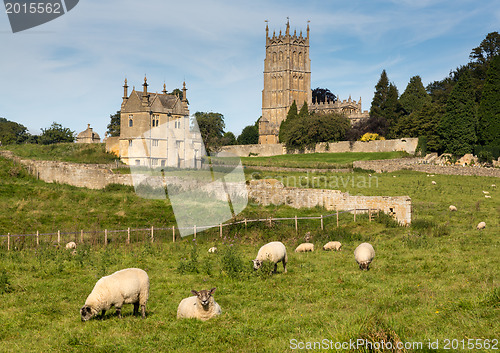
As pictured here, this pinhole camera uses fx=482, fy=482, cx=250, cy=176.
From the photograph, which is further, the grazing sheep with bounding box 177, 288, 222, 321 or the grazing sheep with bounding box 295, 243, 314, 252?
the grazing sheep with bounding box 295, 243, 314, 252

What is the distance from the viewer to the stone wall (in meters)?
28.6

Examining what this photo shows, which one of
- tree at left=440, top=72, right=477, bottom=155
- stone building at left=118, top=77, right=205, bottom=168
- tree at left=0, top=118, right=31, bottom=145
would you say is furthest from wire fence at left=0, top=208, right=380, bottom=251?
tree at left=0, top=118, right=31, bottom=145

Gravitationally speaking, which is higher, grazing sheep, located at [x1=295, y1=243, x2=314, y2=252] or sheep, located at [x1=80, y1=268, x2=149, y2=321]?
sheep, located at [x1=80, y1=268, x2=149, y2=321]

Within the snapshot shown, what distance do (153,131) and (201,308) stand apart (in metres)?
47.2

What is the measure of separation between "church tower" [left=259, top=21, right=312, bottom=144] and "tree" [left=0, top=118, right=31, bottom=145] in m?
64.1

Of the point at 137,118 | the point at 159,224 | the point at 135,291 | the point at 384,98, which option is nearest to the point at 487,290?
the point at 135,291

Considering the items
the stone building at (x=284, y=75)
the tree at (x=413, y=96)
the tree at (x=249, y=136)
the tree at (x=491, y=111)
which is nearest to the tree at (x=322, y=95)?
the stone building at (x=284, y=75)

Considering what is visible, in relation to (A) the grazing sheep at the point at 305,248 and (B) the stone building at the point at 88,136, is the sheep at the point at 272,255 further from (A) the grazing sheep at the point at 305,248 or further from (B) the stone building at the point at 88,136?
(B) the stone building at the point at 88,136

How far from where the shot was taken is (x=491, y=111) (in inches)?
2490

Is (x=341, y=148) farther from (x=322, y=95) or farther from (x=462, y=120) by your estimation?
(x=322, y=95)

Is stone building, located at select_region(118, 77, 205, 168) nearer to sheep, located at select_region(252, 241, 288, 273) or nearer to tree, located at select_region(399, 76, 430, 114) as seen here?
sheep, located at select_region(252, 241, 288, 273)

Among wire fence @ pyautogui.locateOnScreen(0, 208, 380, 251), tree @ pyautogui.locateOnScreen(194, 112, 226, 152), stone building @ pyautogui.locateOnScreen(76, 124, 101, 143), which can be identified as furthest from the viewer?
stone building @ pyautogui.locateOnScreen(76, 124, 101, 143)

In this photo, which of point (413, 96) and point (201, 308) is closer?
point (201, 308)

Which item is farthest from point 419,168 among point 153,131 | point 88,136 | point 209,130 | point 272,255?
point 88,136
